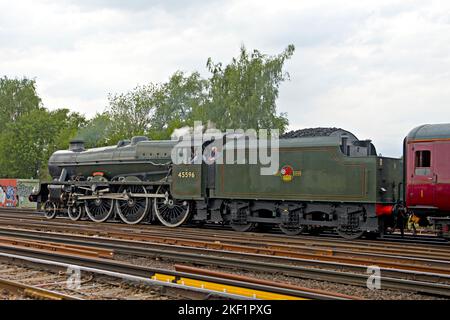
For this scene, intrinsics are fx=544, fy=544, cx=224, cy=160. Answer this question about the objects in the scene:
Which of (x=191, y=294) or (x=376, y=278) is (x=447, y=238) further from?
(x=191, y=294)

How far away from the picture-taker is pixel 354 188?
14.1 m

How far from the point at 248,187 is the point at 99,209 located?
684 centimetres

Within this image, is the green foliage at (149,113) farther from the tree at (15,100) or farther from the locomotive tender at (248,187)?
the locomotive tender at (248,187)

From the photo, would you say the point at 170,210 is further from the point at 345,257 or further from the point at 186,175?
the point at 345,257

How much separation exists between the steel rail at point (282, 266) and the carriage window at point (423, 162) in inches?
197

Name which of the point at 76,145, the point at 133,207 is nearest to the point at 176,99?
the point at 76,145

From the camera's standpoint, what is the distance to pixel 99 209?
65.8ft

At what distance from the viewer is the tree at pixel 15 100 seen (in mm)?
59000

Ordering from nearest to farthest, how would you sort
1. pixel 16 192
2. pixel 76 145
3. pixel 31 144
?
pixel 76 145, pixel 16 192, pixel 31 144

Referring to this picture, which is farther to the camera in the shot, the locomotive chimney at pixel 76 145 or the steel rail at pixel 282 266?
the locomotive chimney at pixel 76 145

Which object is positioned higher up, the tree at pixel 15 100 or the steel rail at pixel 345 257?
the tree at pixel 15 100

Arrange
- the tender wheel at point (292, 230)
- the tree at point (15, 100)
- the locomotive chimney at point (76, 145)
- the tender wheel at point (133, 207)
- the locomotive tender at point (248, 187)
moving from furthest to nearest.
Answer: the tree at point (15, 100) → the locomotive chimney at point (76, 145) → the tender wheel at point (133, 207) → the tender wheel at point (292, 230) → the locomotive tender at point (248, 187)

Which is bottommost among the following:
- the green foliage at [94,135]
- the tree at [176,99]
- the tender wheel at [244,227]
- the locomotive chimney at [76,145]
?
the tender wheel at [244,227]

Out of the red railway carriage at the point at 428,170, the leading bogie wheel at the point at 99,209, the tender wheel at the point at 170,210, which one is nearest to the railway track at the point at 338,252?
the red railway carriage at the point at 428,170
